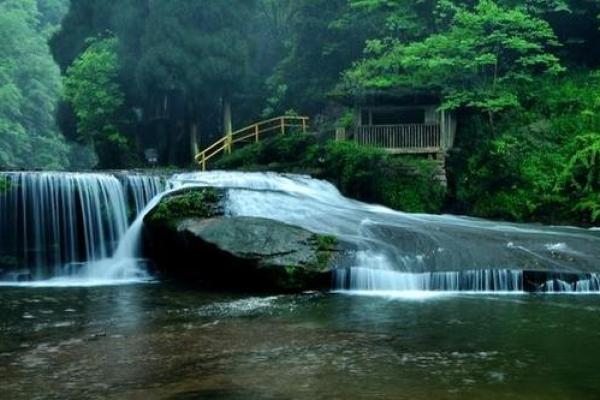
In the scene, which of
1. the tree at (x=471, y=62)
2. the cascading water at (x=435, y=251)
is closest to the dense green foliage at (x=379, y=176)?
the tree at (x=471, y=62)

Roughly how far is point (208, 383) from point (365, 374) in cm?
176

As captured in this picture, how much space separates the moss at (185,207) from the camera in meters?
15.6

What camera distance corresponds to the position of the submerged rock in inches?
527

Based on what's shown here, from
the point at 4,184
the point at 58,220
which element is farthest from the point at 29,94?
the point at 4,184

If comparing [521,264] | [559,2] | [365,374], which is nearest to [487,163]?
[559,2]

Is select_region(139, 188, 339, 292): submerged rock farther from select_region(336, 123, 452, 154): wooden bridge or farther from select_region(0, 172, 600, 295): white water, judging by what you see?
select_region(336, 123, 452, 154): wooden bridge

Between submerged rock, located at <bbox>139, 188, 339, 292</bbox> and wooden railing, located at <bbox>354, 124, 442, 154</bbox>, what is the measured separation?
9256 mm

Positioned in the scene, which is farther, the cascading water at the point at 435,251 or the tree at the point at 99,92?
the tree at the point at 99,92

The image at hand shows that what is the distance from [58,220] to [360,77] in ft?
39.4

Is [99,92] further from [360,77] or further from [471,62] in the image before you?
[471,62]

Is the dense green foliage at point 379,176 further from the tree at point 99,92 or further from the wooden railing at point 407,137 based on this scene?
the tree at point 99,92

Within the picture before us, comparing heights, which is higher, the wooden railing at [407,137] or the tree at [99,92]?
the tree at [99,92]

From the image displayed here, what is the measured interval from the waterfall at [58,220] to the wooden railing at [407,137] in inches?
391

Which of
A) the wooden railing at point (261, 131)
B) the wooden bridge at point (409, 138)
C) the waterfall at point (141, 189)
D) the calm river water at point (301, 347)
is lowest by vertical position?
the calm river water at point (301, 347)
